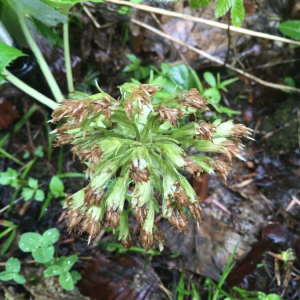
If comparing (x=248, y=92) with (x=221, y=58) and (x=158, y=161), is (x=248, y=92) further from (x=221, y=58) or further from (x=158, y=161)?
(x=158, y=161)

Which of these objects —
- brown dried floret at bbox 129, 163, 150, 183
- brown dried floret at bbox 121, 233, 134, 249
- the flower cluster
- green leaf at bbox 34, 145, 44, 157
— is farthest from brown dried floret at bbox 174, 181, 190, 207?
green leaf at bbox 34, 145, 44, 157

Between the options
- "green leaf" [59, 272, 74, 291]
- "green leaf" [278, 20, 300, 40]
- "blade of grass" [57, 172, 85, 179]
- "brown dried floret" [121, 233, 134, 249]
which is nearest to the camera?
"brown dried floret" [121, 233, 134, 249]

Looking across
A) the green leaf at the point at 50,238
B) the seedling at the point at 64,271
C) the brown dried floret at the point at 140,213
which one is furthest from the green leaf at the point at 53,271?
the brown dried floret at the point at 140,213

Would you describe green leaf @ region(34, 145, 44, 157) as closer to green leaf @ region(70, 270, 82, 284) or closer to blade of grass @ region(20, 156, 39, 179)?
blade of grass @ region(20, 156, 39, 179)

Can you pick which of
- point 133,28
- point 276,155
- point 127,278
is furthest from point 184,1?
point 127,278

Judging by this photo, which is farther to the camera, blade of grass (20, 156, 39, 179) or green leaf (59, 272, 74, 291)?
blade of grass (20, 156, 39, 179)

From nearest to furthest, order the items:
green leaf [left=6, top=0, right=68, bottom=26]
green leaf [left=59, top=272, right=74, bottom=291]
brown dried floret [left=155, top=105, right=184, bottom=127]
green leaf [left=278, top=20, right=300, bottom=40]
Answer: brown dried floret [left=155, top=105, right=184, bottom=127] → green leaf [left=6, top=0, right=68, bottom=26] → green leaf [left=59, top=272, right=74, bottom=291] → green leaf [left=278, top=20, right=300, bottom=40]

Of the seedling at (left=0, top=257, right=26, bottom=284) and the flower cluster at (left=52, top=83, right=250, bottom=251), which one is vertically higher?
the flower cluster at (left=52, top=83, right=250, bottom=251)

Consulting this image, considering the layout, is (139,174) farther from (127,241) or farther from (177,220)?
(127,241)
